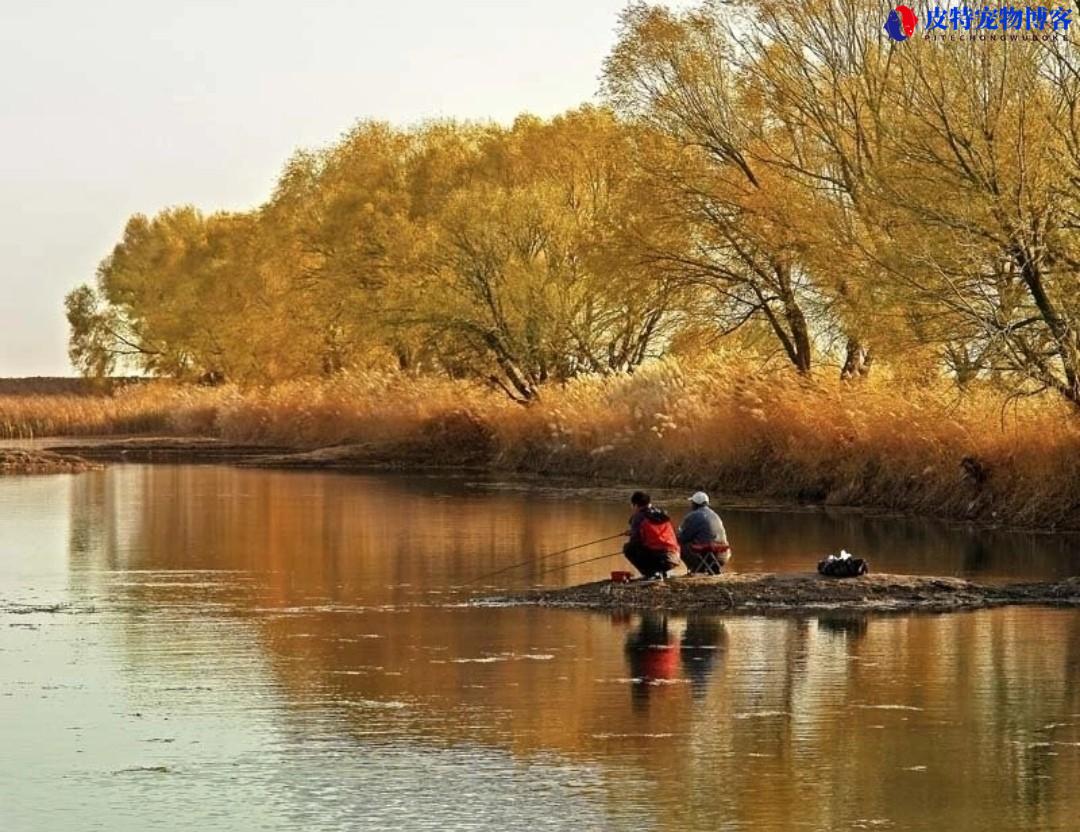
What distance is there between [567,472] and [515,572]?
2320 cm

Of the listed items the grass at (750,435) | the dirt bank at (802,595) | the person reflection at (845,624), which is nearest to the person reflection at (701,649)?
the dirt bank at (802,595)

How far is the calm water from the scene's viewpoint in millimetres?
12609

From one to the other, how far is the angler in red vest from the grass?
11.3m

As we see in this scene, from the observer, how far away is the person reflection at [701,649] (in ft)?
56.7

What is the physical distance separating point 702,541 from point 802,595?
1.35m

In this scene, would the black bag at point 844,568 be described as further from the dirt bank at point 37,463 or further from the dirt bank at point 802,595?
the dirt bank at point 37,463

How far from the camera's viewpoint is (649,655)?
18.9 m

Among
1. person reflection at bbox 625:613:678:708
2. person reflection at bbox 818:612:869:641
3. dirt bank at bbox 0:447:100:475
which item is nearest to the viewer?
person reflection at bbox 625:613:678:708

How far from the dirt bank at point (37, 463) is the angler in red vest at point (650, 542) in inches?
1325

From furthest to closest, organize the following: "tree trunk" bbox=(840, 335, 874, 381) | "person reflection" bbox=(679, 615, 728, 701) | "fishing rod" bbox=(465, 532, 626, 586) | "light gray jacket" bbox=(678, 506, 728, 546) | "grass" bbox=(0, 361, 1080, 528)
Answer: "tree trunk" bbox=(840, 335, 874, 381), "grass" bbox=(0, 361, 1080, 528), "fishing rod" bbox=(465, 532, 626, 586), "light gray jacket" bbox=(678, 506, 728, 546), "person reflection" bbox=(679, 615, 728, 701)

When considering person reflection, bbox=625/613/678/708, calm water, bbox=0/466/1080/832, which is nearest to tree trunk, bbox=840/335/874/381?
calm water, bbox=0/466/1080/832

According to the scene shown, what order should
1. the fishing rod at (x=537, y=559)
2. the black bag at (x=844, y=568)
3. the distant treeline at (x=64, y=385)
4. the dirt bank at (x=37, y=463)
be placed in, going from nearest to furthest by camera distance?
the black bag at (x=844, y=568) < the fishing rod at (x=537, y=559) < the dirt bank at (x=37, y=463) < the distant treeline at (x=64, y=385)

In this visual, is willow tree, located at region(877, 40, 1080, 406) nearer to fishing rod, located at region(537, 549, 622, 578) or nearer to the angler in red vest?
fishing rod, located at region(537, 549, 622, 578)

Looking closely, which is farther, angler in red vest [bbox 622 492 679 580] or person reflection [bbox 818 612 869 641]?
angler in red vest [bbox 622 492 679 580]
